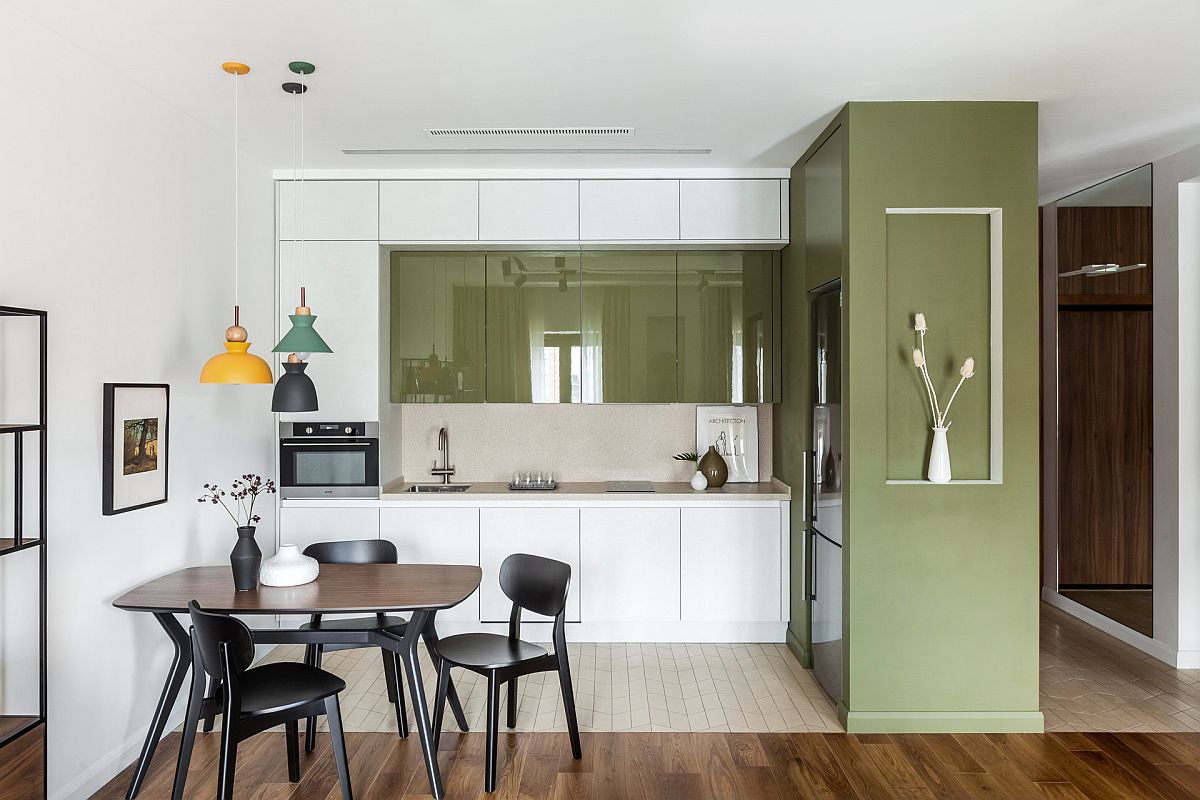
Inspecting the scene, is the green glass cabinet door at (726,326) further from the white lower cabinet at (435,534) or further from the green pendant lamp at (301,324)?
the green pendant lamp at (301,324)

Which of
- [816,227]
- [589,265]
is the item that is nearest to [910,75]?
[816,227]

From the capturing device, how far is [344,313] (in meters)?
4.65

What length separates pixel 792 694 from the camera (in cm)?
394

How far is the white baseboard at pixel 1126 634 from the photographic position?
169 inches

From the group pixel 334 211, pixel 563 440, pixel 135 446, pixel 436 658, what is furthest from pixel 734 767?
pixel 334 211

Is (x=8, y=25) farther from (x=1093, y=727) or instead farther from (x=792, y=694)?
(x=1093, y=727)

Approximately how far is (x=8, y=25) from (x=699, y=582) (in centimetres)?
399

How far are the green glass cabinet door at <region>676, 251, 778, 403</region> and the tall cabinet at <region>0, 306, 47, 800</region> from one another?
322 cm

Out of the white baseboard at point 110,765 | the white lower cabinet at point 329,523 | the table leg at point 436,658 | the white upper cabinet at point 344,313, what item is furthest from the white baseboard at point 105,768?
the white upper cabinet at point 344,313

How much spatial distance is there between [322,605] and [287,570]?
0.38 metres

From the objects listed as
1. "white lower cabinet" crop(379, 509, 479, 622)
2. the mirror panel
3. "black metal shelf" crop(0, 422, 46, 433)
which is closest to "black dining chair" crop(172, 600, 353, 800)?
"black metal shelf" crop(0, 422, 46, 433)

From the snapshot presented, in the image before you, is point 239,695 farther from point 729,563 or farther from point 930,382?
point 930,382

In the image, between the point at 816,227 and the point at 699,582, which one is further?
the point at 699,582

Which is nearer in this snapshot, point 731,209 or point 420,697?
point 420,697
